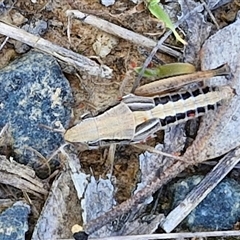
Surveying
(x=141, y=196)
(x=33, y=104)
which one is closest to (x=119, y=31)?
(x=33, y=104)

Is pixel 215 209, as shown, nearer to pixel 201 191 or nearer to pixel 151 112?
pixel 201 191

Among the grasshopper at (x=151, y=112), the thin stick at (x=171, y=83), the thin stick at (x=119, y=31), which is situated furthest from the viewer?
the thin stick at (x=119, y=31)

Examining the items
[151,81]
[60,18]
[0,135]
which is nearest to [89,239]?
[0,135]

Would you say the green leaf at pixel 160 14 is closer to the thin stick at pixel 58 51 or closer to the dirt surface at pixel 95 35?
the dirt surface at pixel 95 35

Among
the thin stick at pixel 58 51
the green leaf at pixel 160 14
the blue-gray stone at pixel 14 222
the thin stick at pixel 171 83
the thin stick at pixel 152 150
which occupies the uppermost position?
the green leaf at pixel 160 14

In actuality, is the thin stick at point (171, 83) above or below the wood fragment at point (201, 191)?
above

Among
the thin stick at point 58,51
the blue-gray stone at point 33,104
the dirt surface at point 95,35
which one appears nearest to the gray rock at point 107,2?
the dirt surface at point 95,35

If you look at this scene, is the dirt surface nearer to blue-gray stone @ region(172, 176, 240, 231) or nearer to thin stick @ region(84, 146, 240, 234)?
thin stick @ region(84, 146, 240, 234)

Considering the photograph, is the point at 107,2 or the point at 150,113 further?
the point at 107,2
